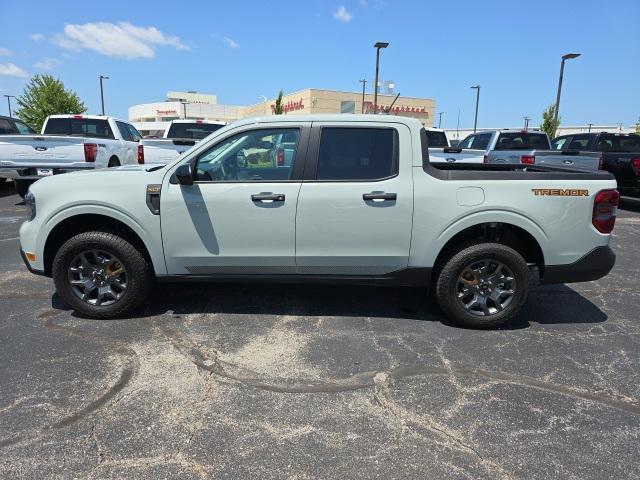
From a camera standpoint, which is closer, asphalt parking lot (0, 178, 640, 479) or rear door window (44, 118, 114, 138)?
asphalt parking lot (0, 178, 640, 479)

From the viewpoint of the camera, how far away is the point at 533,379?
3412 mm

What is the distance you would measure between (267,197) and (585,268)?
9.17ft

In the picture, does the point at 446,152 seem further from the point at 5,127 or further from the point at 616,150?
the point at 5,127

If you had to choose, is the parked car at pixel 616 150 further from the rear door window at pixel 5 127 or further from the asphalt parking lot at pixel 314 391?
the rear door window at pixel 5 127

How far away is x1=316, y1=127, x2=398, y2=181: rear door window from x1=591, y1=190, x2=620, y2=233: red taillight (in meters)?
1.70

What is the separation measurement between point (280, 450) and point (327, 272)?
1.83 metres

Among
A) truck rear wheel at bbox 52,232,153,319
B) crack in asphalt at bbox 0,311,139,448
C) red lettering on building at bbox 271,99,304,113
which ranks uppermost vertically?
red lettering on building at bbox 271,99,304,113

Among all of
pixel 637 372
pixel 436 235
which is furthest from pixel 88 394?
pixel 637 372

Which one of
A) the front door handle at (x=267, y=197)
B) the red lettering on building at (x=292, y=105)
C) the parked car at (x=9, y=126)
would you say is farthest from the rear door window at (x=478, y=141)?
the red lettering on building at (x=292, y=105)

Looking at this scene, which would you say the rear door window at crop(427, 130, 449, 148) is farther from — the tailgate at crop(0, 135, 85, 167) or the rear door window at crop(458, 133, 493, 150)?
the tailgate at crop(0, 135, 85, 167)

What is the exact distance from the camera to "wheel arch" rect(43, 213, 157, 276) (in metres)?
4.26

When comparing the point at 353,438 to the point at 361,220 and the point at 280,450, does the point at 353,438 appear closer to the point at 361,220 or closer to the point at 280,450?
the point at 280,450

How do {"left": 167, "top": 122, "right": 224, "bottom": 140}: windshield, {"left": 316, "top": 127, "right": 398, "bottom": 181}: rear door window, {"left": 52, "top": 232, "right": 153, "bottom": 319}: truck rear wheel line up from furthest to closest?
1. {"left": 167, "top": 122, "right": 224, "bottom": 140}: windshield
2. {"left": 52, "top": 232, "right": 153, "bottom": 319}: truck rear wheel
3. {"left": 316, "top": 127, "right": 398, "bottom": 181}: rear door window

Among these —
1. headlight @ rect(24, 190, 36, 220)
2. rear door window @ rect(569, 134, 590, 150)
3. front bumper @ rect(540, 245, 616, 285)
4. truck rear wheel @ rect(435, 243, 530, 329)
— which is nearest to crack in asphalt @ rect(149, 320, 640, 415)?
truck rear wheel @ rect(435, 243, 530, 329)
